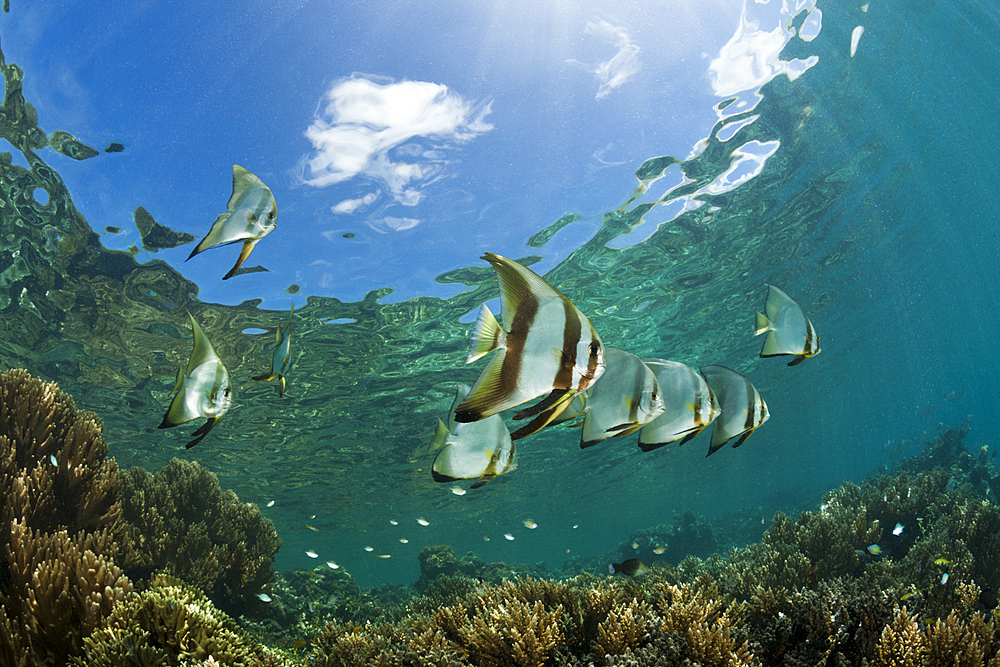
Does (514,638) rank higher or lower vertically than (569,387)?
lower

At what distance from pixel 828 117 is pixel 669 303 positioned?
7616 mm

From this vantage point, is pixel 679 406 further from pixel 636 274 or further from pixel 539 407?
pixel 636 274

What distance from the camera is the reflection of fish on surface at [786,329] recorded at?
3.50 meters

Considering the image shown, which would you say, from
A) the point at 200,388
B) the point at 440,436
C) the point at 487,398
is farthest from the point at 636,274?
the point at 487,398

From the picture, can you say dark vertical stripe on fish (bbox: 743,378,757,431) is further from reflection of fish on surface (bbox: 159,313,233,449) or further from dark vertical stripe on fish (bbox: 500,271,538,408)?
reflection of fish on surface (bbox: 159,313,233,449)

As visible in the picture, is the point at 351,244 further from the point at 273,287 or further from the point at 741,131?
the point at 741,131

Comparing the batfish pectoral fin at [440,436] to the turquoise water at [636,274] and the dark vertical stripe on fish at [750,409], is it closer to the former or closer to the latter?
the dark vertical stripe on fish at [750,409]

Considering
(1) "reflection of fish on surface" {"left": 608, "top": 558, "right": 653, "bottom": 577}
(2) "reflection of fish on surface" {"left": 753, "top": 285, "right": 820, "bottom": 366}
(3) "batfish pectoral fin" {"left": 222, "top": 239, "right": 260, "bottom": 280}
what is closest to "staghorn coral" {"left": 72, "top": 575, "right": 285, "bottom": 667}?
(3) "batfish pectoral fin" {"left": 222, "top": 239, "right": 260, "bottom": 280}

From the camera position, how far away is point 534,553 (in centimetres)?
11162

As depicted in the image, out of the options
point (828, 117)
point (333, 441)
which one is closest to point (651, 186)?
point (828, 117)

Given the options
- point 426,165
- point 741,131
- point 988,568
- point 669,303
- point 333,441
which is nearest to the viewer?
point 988,568

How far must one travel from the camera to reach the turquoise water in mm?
12422

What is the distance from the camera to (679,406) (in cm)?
271

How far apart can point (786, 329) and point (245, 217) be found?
13.2ft
